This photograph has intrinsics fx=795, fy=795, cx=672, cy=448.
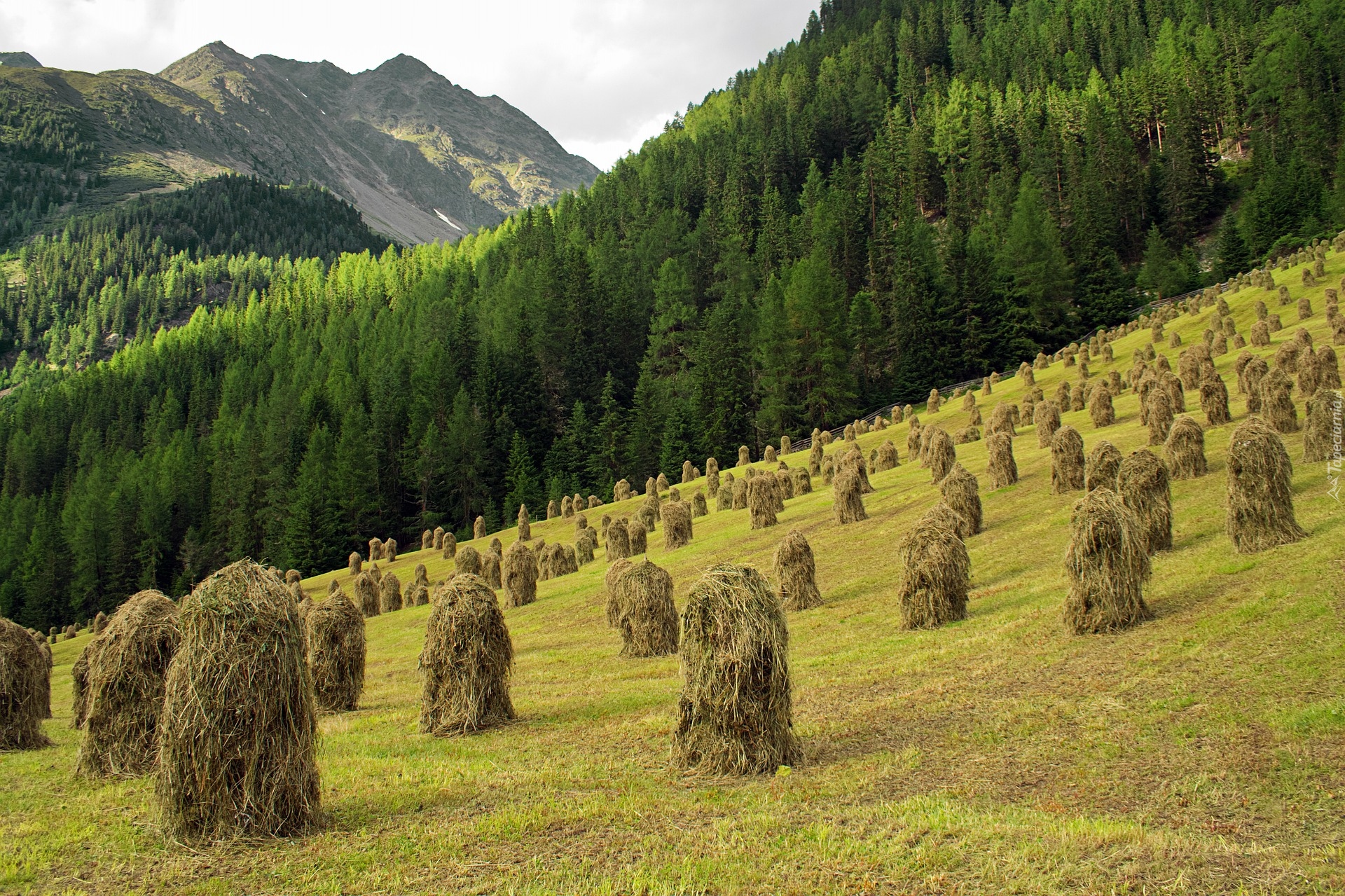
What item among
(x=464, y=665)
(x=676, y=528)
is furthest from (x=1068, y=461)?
(x=464, y=665)

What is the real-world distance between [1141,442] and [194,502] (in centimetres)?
9793

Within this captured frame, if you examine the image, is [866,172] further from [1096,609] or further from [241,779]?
[241,779]

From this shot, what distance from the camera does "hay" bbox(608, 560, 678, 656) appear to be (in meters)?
18.5

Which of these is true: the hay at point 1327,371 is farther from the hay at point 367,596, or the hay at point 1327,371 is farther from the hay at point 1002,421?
the hay at point 367,596

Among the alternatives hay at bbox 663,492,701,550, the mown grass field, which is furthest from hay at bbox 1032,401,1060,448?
the mown grass field

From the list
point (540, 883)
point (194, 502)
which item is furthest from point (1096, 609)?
point (194, 502)

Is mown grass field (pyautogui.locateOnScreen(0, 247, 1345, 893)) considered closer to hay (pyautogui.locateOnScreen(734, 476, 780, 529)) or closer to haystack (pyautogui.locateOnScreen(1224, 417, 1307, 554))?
haystack (pyautogui.locateOnScreen(1224, 417, 1307, 554))

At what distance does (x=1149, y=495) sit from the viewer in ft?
54.1

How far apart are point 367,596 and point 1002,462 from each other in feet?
96.9

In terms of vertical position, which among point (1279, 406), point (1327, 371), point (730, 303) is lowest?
point (1279, 406)

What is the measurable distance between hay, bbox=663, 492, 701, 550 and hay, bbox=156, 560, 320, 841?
24.9 metres

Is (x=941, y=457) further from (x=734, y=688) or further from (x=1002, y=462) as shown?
(x=734, y=688)

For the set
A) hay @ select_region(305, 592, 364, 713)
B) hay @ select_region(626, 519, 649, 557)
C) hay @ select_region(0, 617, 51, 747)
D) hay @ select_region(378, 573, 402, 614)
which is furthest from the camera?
hay @ select_region(378, 573, 402, 614)

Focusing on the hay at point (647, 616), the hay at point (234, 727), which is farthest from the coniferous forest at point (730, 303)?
the hay at point (234, 727)
